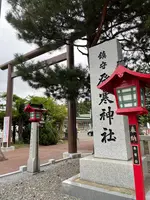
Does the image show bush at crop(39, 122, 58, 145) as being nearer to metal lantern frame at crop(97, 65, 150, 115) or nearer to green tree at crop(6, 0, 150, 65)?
green tree at crop(6, 0, 150, 65)

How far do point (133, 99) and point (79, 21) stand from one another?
2335mm

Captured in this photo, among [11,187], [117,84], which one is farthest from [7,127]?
[117,84]

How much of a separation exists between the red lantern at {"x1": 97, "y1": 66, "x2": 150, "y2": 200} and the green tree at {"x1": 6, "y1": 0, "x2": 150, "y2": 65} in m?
1.47

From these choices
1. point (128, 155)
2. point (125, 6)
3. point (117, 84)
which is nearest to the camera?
point (117, 84)

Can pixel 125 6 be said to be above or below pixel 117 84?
above

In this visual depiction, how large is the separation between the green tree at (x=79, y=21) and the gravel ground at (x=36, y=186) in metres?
2.83

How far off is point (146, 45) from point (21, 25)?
2.84 m

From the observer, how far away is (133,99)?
5.42 ft

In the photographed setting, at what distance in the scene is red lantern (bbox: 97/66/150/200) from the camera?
1.63 metres

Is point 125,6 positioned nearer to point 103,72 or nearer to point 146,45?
point 146,45

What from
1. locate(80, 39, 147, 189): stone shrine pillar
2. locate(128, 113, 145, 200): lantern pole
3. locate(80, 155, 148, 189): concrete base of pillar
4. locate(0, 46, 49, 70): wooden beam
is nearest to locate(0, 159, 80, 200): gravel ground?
locate(80, 155, 148, 189): concrete base of pillar

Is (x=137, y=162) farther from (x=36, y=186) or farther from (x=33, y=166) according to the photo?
(x=33, y=166)

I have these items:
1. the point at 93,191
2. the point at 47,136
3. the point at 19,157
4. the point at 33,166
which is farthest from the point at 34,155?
the point at 47,136

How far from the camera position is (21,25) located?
3.58m
